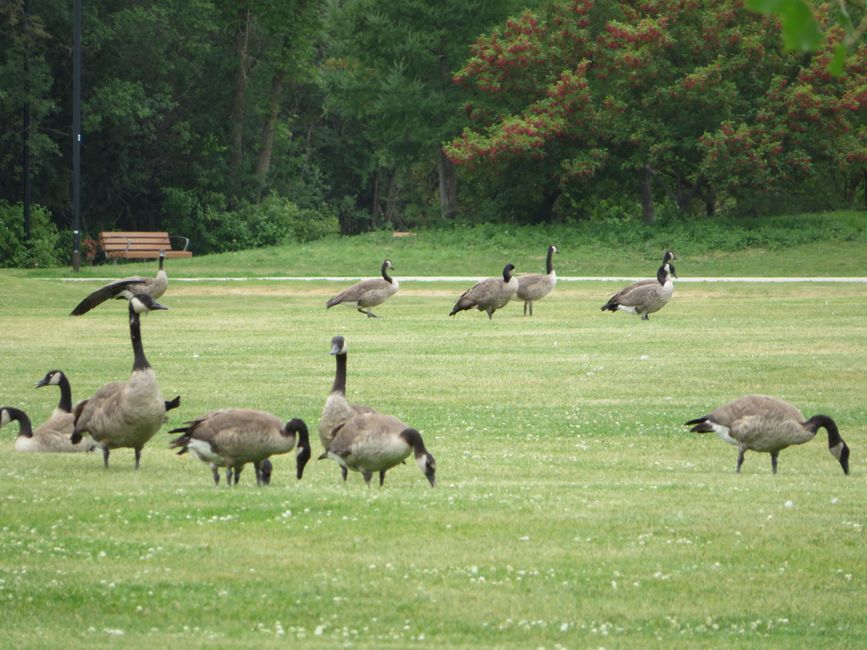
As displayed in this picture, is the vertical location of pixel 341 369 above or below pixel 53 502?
above

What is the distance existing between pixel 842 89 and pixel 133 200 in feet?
122

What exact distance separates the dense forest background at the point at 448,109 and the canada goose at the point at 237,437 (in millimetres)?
41704

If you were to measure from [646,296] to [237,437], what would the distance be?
22.2 meters

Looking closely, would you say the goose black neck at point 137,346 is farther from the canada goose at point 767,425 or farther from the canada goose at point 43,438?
the canada goose at point 767,425

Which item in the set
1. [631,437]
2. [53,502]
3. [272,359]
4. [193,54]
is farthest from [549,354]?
[193,54]

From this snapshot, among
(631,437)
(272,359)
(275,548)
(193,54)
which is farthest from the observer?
(193,54)

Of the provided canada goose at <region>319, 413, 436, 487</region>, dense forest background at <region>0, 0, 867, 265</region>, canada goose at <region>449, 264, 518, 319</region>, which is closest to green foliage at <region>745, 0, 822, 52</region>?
canada goose at <region>319, 413, 436, 487</region>

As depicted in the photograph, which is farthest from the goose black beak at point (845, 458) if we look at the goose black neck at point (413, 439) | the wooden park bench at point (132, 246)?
the wooden park bench at point (132, 246)

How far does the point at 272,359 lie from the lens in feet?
85.3

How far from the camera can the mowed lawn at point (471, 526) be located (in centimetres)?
865

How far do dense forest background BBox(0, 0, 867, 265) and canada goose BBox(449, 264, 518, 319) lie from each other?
2109 centimetres

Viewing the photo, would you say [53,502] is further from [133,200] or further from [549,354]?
[133,200]

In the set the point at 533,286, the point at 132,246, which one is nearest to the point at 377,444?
the point at 533,286

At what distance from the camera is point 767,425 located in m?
14.2
